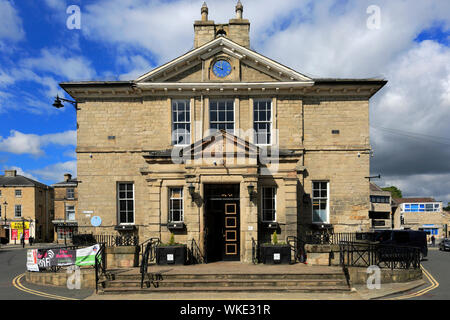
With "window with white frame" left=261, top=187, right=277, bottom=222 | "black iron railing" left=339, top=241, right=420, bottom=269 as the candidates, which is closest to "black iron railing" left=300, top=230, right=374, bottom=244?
"window with white frame" left=261, top=187, right=277, bottom=222

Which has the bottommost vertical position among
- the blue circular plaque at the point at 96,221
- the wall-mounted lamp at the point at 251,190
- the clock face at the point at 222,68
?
the blue circular plaque at the point at 96,221

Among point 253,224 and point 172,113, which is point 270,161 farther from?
point 172,113

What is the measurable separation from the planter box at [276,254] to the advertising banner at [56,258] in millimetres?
8045

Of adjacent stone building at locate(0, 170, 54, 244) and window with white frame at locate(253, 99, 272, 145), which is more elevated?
window with white frame at locate(253, 99, 272, 145)

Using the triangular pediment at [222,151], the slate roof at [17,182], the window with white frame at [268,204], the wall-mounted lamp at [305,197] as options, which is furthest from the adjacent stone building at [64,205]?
the wall-mounted lamp at [305,197]

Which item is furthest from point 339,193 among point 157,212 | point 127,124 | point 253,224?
point 127,124

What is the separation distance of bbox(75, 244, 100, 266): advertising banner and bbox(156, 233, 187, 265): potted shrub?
8.43 ft

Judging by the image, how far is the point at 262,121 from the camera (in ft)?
58.0

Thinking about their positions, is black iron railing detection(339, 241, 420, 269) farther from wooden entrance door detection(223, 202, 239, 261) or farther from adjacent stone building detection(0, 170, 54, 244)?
adjacent stone building detection(0, 170, 54, 244)

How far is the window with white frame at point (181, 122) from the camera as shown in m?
17.8

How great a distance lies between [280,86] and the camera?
687 inches

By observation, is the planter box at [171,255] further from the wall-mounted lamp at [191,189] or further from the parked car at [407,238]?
the parked car at [407,238]

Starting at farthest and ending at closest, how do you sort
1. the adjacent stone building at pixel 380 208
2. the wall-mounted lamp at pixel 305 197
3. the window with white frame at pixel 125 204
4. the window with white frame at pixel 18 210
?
the adjacent stone building at pixel 380 208 → the window with white frame at pixel 18 210 → the window with white frame at pixel 125 204 → the wall-mounted lamp at pixel 305 197

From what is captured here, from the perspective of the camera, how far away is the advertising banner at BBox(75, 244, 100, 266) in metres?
13.1
